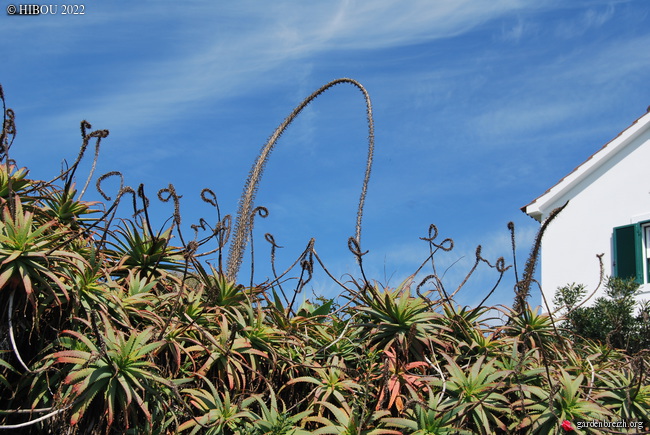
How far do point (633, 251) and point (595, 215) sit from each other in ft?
4.93

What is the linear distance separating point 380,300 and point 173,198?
1.47m

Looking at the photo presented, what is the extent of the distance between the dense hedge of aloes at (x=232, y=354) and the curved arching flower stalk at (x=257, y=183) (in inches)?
185

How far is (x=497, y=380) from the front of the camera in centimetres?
420

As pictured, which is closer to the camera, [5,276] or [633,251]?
[5,276]

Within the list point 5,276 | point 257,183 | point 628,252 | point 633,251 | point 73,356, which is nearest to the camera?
point 5,276

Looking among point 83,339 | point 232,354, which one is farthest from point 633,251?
point 83,339

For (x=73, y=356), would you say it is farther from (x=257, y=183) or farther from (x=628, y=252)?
(x=628, y=252)

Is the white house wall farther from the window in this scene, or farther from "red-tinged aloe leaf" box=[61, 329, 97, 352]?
"red-tinged aloe leaf" box=[61, 329, 97, 352]

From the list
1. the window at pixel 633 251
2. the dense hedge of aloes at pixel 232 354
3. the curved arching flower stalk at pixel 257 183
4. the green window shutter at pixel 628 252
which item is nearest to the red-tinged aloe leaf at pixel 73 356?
the dense hedge of aloes at pixel 232 354

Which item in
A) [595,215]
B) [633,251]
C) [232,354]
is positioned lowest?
[232,354]

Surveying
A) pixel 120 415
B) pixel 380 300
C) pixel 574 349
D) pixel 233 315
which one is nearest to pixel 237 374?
pixel 233 315

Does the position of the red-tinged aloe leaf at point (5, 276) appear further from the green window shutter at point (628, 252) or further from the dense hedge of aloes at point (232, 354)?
the green window shutter at point (628, 252)

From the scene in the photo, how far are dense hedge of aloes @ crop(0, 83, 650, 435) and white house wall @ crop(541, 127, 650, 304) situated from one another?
1223cm

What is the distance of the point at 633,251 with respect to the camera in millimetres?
15477
